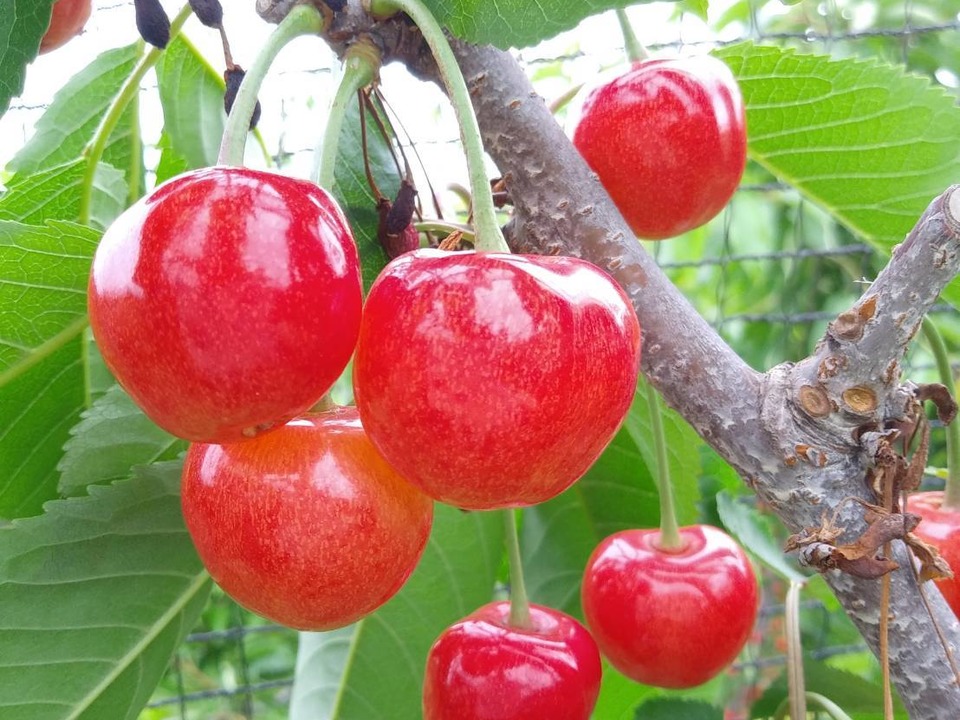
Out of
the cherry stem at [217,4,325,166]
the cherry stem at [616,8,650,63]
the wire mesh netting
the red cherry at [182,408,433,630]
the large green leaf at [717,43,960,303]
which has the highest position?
the cherry stem at [217,4,325,166]

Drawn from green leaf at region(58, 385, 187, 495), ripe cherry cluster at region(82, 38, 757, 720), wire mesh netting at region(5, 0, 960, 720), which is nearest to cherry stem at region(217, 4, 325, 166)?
ripe cherry cluster at region(82, 38, 757, 720)

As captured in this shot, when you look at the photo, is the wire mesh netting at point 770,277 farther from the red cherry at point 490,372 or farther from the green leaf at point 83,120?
the red cherry at point 490,372

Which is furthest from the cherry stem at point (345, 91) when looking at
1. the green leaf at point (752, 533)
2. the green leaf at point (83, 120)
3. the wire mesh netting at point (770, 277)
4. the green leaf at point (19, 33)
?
the wire mesh netting at point (770, 277)

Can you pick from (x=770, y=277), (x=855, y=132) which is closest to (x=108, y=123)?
(x=855, y=132)

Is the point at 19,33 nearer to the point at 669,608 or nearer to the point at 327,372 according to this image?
the point at 327,372

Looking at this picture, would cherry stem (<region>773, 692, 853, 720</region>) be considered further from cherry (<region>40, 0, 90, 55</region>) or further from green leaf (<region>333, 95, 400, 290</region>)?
cherry (<region>40, 0, 90, 55</region>)
